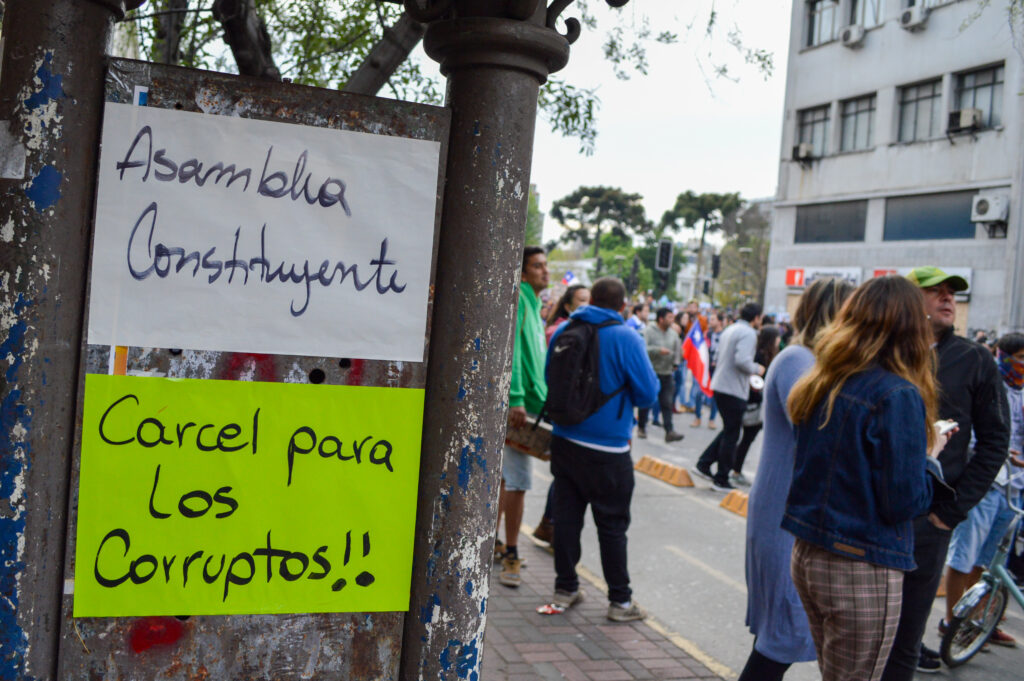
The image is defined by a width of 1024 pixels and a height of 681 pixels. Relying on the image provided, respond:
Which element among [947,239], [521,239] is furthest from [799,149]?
[521,239]

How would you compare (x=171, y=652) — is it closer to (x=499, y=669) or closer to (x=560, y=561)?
(x=499, y=669)

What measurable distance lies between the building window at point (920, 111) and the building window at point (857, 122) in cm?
136

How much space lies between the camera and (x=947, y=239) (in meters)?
28.2

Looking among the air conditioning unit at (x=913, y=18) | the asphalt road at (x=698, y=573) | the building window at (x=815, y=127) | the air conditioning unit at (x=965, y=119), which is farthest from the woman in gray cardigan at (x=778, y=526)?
the building window at (x=815, y=127)

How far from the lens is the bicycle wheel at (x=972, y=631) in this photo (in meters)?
4.88

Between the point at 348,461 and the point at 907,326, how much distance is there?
75.7 inches

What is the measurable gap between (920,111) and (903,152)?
1.36 meters

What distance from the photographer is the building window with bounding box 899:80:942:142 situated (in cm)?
2883

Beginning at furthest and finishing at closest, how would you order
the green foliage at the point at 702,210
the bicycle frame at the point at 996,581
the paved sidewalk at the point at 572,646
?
the green foliage at the point at 702,210 < the bicycle frame at the point at 996,581 < the paved sidewalk at the point at 572,646

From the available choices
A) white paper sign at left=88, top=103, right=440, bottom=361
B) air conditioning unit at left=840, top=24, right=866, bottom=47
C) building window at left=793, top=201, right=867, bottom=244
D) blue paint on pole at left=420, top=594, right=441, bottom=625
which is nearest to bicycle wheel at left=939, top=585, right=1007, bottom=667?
blue paint on pole at left=420, top=594, right=441, bottom=625

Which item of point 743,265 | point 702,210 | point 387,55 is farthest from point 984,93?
point 702,210

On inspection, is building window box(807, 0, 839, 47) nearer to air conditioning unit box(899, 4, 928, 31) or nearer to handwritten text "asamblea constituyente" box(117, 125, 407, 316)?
air conditioning unit box(899, 4, 928, 31)

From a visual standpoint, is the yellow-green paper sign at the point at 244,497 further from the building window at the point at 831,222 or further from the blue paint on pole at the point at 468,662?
the building window at the point at 831,222

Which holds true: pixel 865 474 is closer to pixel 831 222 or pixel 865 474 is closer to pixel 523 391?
pixel 523 391
